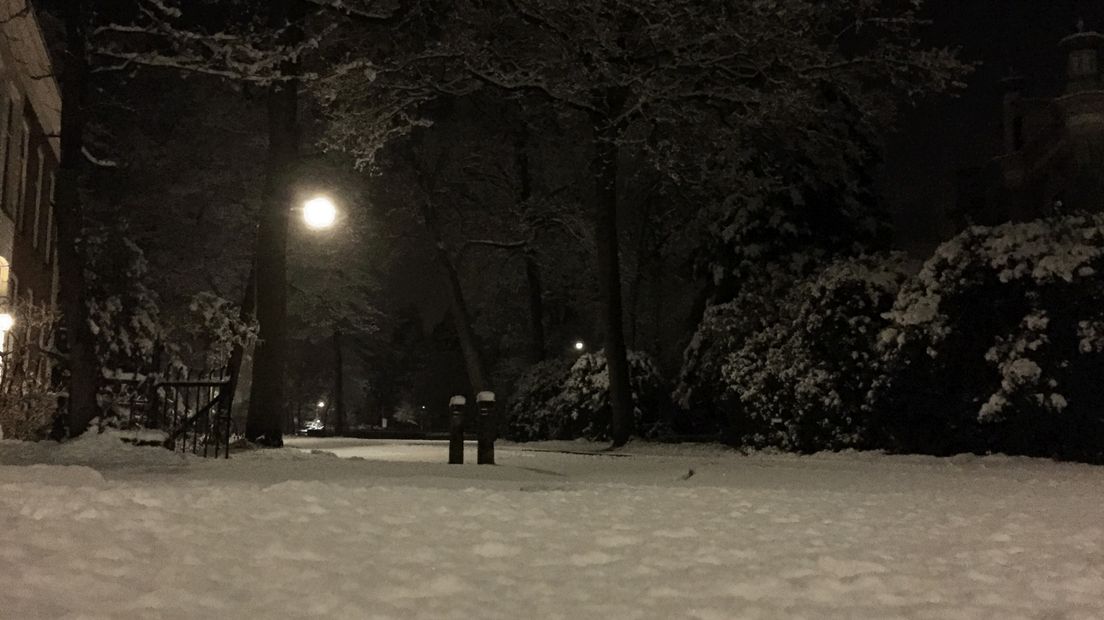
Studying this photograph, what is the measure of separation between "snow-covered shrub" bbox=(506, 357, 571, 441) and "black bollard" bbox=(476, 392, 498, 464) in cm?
1237

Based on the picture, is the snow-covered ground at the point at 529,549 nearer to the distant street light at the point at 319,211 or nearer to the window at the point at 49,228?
the distant street light at the point at 319,211

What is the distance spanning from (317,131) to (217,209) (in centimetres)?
348

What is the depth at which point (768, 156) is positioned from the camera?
752 inches

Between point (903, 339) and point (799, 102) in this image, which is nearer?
point (903, 339)

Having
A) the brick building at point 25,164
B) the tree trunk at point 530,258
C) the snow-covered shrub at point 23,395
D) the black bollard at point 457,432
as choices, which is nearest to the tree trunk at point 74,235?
the snow-covered shrub at point 23,395

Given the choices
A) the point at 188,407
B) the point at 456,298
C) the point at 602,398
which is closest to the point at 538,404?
the point at 602,398

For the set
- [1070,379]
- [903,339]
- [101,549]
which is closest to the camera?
[101,549]

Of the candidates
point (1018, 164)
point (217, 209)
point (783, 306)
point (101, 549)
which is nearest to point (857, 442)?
point (783, 306)

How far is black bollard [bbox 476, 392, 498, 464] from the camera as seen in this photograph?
12234 mm

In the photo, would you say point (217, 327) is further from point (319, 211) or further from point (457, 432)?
point (457, 432)

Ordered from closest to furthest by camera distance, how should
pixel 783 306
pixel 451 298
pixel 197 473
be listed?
pixel 197 473 → pixel 783 306 → pixel 451 298

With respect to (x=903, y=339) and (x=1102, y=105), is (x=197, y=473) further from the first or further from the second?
(x=1102, y=105)

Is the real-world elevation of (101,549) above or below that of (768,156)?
below

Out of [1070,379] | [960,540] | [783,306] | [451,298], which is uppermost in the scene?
[451,298]
